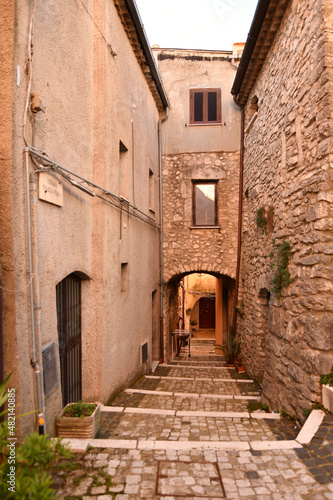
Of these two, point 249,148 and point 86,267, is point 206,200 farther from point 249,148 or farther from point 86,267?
point 86,267

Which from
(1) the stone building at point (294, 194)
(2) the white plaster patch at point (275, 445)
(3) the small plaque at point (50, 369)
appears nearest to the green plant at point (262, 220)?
(1) the stone building at point (294, 194)

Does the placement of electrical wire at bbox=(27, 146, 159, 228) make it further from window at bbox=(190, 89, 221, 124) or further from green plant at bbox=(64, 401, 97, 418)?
window at bbox=(190, 89, 221, 124)

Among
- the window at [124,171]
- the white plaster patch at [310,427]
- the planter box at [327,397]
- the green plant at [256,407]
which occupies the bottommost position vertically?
the green plant at [256,407]

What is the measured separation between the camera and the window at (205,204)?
10.0m

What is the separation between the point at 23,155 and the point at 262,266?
17.4 feet

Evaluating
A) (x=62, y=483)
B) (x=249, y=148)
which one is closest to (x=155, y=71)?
(x=249, y=148)

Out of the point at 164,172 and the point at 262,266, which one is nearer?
the point at 262,266

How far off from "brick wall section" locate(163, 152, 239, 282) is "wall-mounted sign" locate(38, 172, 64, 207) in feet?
20.7

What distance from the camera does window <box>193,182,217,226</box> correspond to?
32.9ft

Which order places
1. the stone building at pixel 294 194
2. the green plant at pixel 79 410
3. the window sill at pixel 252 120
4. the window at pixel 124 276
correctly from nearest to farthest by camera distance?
the green plant at pixel 79 410, the stone building at pixel 294 194, the window at pixel 124 276, the window sill at pixel 252 120

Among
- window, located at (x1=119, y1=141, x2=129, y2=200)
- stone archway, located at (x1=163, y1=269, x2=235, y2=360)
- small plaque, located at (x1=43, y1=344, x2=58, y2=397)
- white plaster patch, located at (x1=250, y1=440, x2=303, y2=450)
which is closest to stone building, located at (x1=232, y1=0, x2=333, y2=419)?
white plaster patch, located at (x1=250, y1=440, x2=303, y2=450)

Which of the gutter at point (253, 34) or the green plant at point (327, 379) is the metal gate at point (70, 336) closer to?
the green plant at point (327, 379)

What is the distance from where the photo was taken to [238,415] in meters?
4.50

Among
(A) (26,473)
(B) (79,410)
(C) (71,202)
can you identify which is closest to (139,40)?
(C) (71,202)
